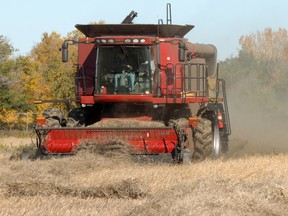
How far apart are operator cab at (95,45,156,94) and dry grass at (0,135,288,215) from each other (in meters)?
2.02

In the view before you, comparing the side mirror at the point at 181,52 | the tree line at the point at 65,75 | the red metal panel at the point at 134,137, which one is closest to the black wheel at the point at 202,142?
the red metal panel at the point at 134,137

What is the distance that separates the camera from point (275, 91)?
188 ft

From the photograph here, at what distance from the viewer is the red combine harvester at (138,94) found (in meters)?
13.6

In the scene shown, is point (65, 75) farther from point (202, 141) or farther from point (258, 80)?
point (258, 80)

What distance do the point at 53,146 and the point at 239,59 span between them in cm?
5331

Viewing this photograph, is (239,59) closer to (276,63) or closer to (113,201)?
(276,63)

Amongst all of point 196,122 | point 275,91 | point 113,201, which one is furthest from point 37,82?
point 113,201

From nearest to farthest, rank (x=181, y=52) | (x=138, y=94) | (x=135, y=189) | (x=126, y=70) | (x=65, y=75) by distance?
1. (x=135, y=189)
2. (x=181, y=52)
3. (x=138, y=94)
4. (x=126, y=70)
5. (x=65, y=75)

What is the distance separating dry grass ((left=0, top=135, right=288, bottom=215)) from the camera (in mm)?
7207

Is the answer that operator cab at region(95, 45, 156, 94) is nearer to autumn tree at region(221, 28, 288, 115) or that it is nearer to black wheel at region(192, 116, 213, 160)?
black wheel at region(192, 116, 213, 160)

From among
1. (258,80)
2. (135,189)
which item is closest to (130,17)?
(135,189)

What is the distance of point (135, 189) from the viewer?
29.0 feet

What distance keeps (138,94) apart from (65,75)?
20.5m

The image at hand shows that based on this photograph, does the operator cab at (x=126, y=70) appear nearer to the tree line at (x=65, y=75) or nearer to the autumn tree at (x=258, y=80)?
the tree line at (x=65, y=75)
